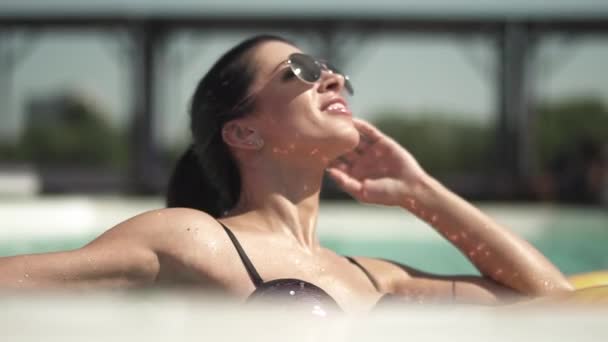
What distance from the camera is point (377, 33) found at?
1192cm

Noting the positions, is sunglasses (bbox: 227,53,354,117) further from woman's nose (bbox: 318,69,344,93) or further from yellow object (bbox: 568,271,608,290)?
yellow object (bbox: 568,271,608,290)

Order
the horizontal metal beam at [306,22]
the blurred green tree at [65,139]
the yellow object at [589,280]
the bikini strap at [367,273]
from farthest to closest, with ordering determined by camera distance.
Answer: the blurred green tree at [65,139] → the horizontal metal beam at [306,22] → the yellow object at [589,280] → the bikini strap at [367,273]

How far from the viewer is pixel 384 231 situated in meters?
7.05

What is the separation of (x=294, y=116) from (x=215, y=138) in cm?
23

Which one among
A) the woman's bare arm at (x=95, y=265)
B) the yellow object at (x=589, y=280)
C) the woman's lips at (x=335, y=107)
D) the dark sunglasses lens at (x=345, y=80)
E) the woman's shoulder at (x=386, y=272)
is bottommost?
the yellow object at (x=589, y=280)

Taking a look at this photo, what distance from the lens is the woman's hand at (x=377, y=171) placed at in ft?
7.48

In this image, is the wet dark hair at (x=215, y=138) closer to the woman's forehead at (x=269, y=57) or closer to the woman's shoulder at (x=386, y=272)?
the woman's forehead at (x=269, y=57)

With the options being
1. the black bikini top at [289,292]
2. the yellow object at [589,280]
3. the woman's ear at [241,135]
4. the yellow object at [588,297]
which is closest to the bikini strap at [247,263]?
the black bikini top at [289,292]

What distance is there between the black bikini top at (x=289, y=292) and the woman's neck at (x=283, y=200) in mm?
204

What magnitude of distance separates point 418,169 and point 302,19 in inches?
366

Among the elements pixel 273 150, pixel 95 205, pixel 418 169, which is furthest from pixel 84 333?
pixel 95 205

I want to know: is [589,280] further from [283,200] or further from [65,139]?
[65,139]

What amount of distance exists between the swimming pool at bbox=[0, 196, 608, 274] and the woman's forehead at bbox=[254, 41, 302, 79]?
11.9ft

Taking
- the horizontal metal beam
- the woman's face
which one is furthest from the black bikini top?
the horizontal metal beam
